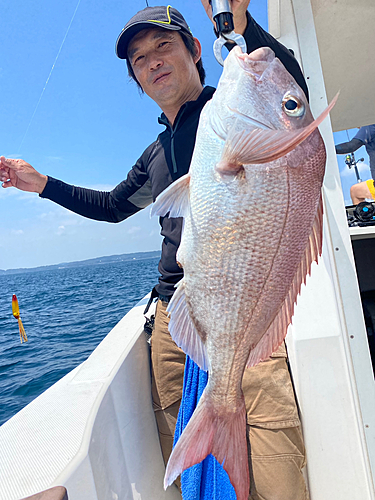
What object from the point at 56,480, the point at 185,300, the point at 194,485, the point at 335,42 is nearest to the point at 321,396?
the point at 194,485

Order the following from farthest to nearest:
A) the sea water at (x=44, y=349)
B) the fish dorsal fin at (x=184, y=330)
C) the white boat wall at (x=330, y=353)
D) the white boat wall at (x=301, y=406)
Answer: the sea water at (x=44, y=349) → the white boat wall at (x=330, y=353) → the white boat wall at (x=301, y=406) → the fish dorsal fin at (x=184, y=330)

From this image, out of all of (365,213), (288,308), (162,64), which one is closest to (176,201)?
(288,308)

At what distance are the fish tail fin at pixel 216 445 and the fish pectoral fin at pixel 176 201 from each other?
0.60m

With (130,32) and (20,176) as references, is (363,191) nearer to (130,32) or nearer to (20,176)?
(130,32)

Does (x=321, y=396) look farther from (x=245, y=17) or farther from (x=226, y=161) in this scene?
(x=245, y=17)

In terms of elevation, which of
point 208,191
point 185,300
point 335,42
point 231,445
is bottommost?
point 231,445

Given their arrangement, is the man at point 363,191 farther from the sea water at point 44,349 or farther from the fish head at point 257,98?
the sea water at point 44,349

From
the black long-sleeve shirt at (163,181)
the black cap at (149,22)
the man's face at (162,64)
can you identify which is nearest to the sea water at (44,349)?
the black long-sleeve shirt at (163,181)

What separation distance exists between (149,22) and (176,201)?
0.83 metres

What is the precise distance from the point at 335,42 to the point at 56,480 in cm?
341

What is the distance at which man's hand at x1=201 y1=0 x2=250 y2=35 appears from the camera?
107 cm

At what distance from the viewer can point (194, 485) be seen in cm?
147

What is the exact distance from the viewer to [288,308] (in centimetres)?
99

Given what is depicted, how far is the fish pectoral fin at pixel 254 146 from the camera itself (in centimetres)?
80
